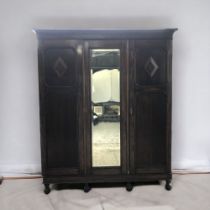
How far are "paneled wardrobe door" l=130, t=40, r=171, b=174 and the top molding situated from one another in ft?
0.20

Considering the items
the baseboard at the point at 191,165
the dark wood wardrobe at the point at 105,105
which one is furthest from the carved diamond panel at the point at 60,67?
the baseboard at the point at 191,165

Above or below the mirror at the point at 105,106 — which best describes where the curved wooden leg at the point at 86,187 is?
below

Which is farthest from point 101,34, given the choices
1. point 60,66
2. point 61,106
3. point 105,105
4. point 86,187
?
point 86,187

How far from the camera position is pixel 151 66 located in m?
2.79

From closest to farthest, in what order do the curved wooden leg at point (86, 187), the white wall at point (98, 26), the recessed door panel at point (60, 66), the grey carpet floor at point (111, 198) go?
1. the grey carpet floor at point (111, 198)
2. the recessed door panel at point (60, 66)
3. the curved wooden leg at point (86, 187)
4. the white wall at point (98, 26)

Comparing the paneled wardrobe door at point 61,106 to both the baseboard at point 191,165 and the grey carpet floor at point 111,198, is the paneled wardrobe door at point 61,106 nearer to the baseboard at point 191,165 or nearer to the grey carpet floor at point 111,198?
the grey carpet floor at point 111,198

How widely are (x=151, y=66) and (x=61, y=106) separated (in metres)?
0.98

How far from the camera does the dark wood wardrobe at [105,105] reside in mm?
2740

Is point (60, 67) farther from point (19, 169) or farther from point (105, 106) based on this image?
point (19, 169)

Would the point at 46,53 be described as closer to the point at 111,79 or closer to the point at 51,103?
the point at 51,103

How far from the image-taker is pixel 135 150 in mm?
2881

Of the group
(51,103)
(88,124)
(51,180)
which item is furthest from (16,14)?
(51,180)

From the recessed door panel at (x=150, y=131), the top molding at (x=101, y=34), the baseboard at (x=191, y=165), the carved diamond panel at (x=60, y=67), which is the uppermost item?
the top molding at (x=101, y=34)

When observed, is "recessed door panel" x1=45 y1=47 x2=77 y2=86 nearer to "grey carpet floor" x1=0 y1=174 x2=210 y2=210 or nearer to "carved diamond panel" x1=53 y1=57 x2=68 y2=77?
"carved diamond panel" x1=53 y1=57 x2=68 y2=77
